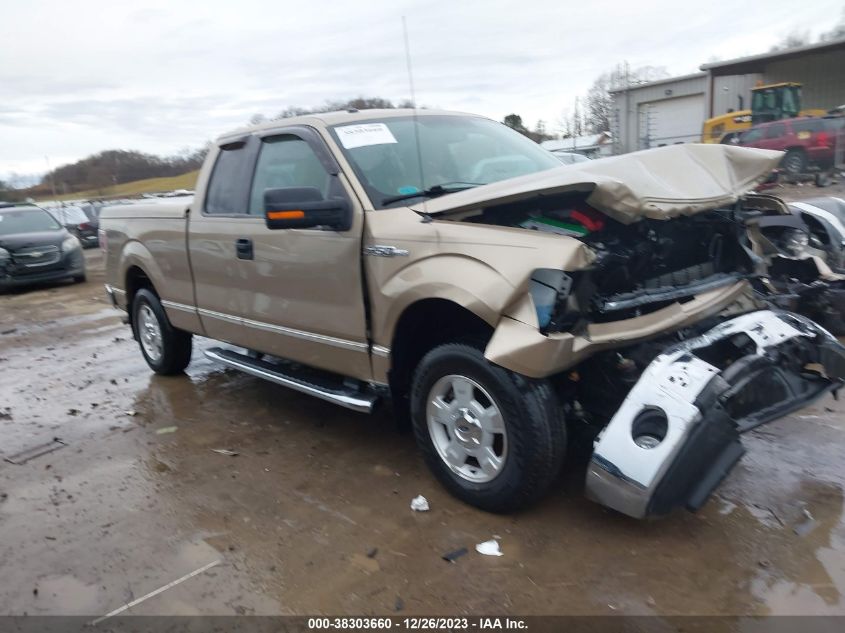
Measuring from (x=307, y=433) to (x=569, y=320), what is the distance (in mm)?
2361

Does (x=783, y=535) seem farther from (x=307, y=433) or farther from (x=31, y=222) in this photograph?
(x=31, y=222)

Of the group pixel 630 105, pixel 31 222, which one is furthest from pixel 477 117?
pixel 630 105

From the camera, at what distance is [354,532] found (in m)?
3.48

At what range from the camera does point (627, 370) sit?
334cm

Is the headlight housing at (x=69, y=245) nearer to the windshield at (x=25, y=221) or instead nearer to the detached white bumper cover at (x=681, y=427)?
the windshield at (x=25, y=221)

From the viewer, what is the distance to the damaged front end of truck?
9.62 feet

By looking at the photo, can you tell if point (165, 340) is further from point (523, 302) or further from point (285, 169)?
point (523, 302)

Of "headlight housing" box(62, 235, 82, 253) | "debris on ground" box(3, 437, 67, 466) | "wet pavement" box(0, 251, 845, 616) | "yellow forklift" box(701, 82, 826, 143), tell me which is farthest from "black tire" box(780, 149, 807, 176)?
"debris on ground" box(3, 437, 67, 466)

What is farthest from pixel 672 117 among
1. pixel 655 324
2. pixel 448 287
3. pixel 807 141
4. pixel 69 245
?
pixel 448 287

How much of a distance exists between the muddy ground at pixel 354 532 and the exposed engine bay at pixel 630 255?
1.02 metres

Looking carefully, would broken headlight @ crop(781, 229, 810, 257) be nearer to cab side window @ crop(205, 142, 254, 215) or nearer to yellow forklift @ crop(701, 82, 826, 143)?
cab side window @ crop(205, 142, 254, 215)

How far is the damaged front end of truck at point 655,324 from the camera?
2.93 meters

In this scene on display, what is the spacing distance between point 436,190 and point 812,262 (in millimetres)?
3359

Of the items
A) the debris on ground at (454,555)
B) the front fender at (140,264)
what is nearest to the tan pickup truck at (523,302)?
the debris on ground at (454,555)
